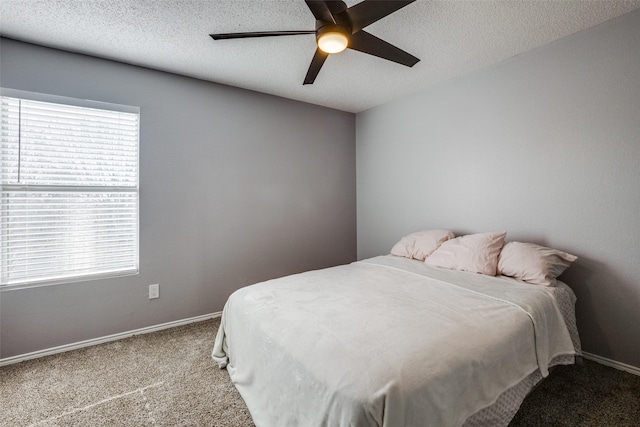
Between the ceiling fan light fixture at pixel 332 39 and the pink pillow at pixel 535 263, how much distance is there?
1952 mm

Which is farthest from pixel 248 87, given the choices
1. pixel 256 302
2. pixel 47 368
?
pixel 47 368

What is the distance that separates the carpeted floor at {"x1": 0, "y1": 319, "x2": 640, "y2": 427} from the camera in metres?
1.58

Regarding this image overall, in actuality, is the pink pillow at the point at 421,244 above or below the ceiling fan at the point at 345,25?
below

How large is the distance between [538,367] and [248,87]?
3365mm

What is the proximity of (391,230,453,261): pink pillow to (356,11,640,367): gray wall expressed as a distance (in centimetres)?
27

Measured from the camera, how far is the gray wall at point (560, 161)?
6.63 ft

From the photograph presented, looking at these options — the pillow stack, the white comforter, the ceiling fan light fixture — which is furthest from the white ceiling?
the white comforter

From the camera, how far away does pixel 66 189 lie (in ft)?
7.64

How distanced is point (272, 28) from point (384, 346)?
7.11 ft

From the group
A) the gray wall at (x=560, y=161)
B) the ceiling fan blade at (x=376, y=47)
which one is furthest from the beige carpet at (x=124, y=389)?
the gray wall at (x=560, y=161)

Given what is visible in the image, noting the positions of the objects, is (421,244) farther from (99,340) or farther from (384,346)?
(99,340)

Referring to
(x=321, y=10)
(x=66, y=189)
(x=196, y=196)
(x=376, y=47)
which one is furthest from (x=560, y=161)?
(x=66, y=189)

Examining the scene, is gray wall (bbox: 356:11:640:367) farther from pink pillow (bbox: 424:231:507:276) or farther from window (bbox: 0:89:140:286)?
window (bbox: 0:89:140:286)

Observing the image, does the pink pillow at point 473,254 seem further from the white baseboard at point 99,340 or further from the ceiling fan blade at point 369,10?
the white baseboard at point 99,340
